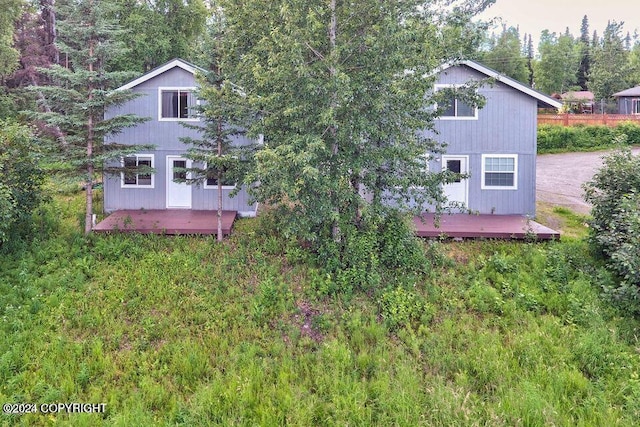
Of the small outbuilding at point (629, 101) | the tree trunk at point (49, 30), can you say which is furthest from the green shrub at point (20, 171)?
the small outbuilding at point (629, 101)

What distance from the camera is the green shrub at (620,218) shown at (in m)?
6.86

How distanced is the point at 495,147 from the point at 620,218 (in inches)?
195

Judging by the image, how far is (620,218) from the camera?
7789 mm

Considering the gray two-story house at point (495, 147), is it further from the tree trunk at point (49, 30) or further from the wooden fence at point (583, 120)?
the tree trunk at point (49, 30)

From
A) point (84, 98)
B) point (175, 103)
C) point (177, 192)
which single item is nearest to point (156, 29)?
point (175, 103)

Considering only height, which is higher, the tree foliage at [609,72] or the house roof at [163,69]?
the tree foliage at [609,72]

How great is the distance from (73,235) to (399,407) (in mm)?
8782

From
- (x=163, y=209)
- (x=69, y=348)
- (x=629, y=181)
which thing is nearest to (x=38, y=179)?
(x=163, y=209)

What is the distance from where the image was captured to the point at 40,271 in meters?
8.53

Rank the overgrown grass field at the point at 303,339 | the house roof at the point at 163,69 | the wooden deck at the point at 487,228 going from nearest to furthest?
the overgrown grass field at the point at 303,339 < the wooden deck at the point at 487,228 < the house roof at the point at 163,69

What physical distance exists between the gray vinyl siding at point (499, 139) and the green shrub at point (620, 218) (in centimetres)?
233

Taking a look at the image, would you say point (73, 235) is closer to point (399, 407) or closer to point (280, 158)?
point (280, 158)

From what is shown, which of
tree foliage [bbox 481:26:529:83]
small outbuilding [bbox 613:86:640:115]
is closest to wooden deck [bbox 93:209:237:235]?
small outbuilding [bbox 613:86:640:115]

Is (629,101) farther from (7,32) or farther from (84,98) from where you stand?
(7,32)
